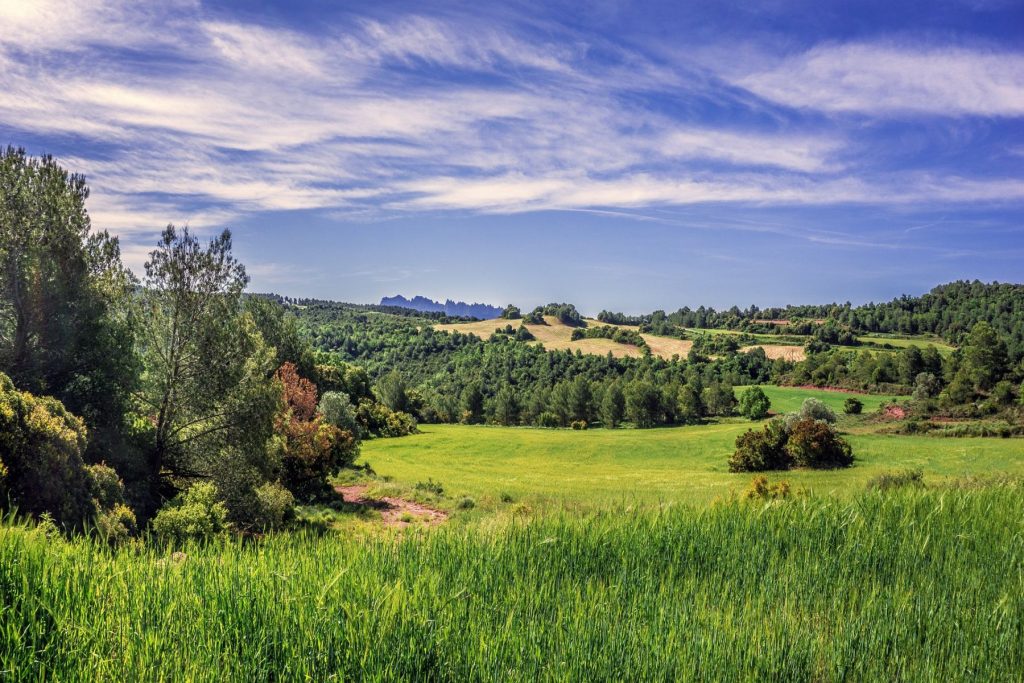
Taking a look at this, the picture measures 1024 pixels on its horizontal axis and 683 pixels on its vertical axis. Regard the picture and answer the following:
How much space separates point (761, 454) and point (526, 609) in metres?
39.4

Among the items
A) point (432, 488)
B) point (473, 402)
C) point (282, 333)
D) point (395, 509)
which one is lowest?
point (473, 402)

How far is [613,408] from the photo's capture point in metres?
93.1

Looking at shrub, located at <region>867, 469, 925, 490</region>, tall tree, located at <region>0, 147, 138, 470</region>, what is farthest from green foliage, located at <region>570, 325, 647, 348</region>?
tall tree, located at <region>0, 147, 138, 470</region>

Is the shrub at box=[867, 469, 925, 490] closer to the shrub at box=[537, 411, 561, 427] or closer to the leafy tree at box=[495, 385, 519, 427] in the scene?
the shrub at box=[537, 411, 561, 427]

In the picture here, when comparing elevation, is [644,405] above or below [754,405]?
below

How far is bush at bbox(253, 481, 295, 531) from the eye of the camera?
18.8 m

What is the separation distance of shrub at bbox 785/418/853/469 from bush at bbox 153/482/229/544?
3517cm

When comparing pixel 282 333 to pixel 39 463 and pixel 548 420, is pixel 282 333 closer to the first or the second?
pixel 39 463

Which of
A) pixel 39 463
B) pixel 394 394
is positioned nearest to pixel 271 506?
pixel 39 463

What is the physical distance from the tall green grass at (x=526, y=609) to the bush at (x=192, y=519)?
36.3ft

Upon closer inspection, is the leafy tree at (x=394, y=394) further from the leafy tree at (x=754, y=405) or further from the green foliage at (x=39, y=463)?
the green foliage at (x=39, y=463)

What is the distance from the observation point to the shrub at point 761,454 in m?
38.8

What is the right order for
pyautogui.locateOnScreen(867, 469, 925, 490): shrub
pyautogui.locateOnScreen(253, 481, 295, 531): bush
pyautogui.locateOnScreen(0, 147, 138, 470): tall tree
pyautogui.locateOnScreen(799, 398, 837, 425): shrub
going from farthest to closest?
pyautogui.locateOnScreen(799, 398, 837, 425): shrub, pyautogui.locateOnScreen(253, 481, 295, 531): bush, pyautogui.locateOnScreen(0, 147, 138, 470): tall tree, pyautogui.locateOnScreen(867, 469, 925, 490): shrub

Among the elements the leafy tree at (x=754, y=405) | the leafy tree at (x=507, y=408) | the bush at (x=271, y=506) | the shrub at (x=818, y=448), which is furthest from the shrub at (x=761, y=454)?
the leafy tree at (x=507, y=408)
